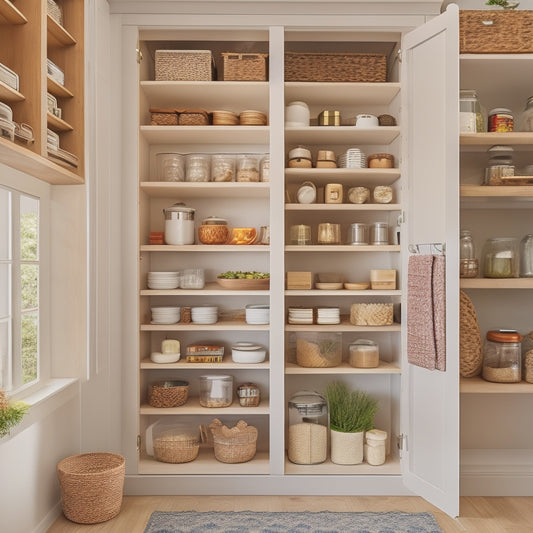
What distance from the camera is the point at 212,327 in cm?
288

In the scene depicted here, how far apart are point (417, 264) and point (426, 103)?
0.80m

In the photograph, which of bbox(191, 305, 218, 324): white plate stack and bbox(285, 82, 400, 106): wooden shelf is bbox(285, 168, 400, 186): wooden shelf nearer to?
bbox(285, 82, 400, 106): wooden shelf

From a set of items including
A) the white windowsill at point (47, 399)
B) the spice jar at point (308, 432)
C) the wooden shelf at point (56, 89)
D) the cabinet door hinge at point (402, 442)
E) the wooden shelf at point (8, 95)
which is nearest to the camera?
the wooden shelf at point (8, 95)

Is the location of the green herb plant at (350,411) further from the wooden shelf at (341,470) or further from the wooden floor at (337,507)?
the wooden floor at (337,507)

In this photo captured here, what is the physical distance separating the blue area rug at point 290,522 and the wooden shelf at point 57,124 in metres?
1.86

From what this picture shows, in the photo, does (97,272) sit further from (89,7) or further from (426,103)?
(426,103)

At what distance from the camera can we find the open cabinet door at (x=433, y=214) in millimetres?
2441

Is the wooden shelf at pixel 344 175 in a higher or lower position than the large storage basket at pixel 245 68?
lower

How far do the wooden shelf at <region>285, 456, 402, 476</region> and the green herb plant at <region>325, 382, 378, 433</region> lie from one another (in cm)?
19

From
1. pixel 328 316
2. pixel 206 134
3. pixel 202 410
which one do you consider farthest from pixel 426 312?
pixel 206 134

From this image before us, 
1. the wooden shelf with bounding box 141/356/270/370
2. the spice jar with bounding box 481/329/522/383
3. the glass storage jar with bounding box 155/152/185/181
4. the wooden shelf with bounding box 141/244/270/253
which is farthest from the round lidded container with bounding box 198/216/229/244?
the spice jar with bounding box 481/329/522/383

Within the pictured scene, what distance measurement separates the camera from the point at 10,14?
6.25 ft

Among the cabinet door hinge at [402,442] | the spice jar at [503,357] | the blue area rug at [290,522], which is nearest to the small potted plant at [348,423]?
the cabinet door hinge at [402,442]

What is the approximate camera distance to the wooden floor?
8.15 ft
